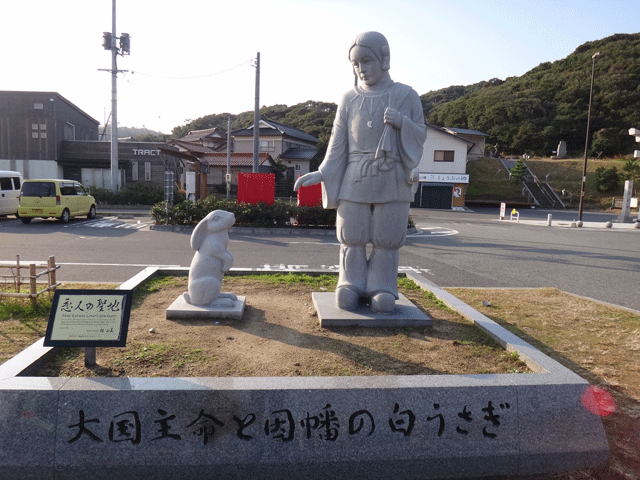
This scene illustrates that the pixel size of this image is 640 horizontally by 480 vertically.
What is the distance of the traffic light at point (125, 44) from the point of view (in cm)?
2080

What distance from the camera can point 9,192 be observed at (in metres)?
16.1

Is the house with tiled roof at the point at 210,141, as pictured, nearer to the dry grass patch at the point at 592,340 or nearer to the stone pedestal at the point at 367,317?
the dry grass patch at the point at 592,340

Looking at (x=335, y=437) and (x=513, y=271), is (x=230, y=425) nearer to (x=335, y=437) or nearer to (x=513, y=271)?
(x=335, y=437)

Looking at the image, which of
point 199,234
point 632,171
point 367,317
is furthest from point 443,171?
point 199,234

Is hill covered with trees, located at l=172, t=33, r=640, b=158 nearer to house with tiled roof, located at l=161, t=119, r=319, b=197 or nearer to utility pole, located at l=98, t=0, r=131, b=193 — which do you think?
house with tiled roof, located at l=161, t=119, r=319, b=197

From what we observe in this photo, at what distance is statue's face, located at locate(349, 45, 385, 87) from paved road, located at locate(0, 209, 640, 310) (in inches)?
171

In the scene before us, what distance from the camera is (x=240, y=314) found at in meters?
4.51

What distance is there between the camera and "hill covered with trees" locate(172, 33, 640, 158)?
4284 centimetres

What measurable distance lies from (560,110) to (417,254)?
1732 inches

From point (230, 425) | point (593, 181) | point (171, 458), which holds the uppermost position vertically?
point (593, 181)

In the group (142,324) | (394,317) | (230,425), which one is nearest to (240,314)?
(142,324)

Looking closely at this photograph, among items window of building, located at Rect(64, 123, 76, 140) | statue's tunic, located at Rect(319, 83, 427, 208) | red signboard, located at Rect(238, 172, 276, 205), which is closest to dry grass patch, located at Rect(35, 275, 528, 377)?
statue's tunic, located at Rect(319, 83, 427, 208)

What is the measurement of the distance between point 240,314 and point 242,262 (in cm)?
468

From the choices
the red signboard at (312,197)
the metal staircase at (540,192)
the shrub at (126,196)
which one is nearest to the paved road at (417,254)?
the red signboard at (312,197)
